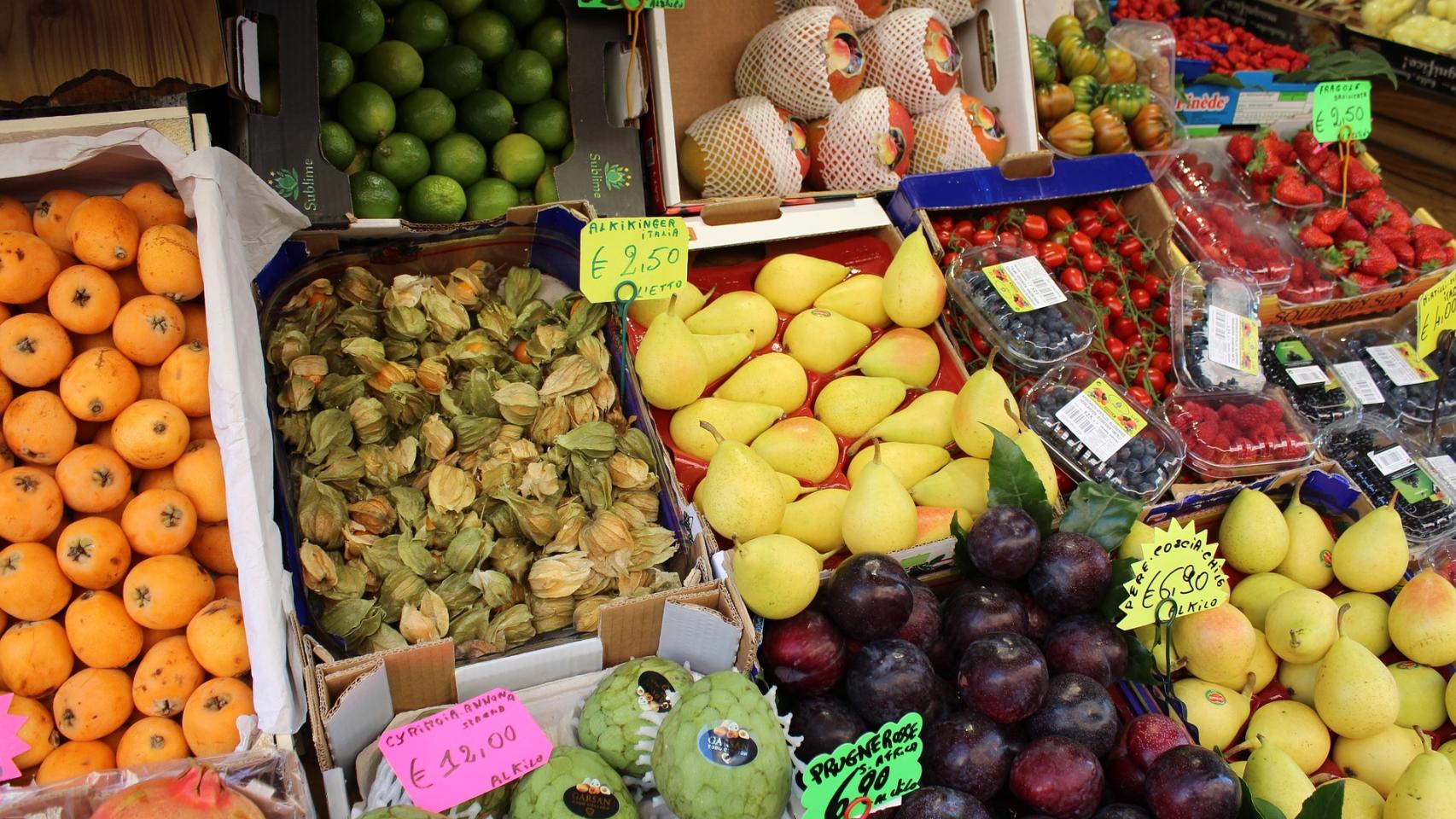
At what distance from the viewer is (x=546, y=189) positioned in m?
2.69

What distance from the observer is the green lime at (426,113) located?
8.55 ft

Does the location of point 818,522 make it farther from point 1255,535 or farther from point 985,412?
point 1255,535

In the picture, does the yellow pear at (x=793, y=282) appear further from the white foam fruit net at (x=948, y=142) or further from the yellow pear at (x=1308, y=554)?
the yellow pear at (x=1308, y=554)

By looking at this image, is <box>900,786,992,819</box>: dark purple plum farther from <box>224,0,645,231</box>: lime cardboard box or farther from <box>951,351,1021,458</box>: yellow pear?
<box>224,0,645,231</box>: lime cardboard box

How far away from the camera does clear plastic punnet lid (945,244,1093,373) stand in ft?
8.91

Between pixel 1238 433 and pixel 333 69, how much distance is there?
284 centimetres

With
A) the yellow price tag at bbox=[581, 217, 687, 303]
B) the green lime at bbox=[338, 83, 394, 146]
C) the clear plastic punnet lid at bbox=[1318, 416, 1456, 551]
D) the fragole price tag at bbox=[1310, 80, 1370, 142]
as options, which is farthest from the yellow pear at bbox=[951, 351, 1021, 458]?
the fragole price tag at bbox=[1310, 80, 1370, 142]

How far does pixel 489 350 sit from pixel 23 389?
905 millimetres

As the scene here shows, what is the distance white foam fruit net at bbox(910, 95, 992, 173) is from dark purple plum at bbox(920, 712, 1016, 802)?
216 cm

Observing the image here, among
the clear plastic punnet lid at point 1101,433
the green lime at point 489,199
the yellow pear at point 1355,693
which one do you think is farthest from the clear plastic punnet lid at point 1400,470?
the green lime at point 489,199

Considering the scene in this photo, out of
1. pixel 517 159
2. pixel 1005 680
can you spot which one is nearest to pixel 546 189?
pixel 517 159

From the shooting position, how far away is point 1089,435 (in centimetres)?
250

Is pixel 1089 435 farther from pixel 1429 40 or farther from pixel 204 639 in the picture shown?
pixel 1429 40

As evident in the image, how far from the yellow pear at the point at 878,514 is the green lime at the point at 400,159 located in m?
1.57
